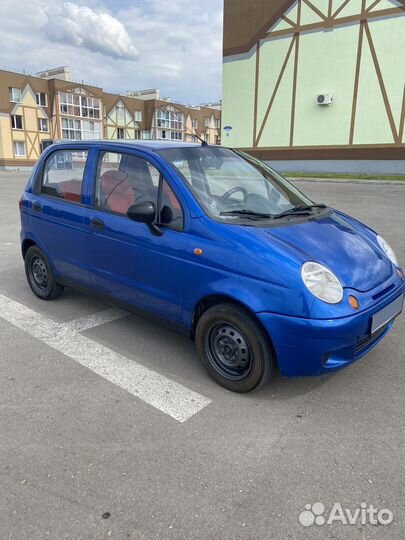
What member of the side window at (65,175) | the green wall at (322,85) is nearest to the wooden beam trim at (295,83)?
the green wall at (322,85)

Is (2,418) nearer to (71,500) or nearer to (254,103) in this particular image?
(71,500)

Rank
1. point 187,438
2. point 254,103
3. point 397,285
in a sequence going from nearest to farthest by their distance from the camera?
point 187,438 → point 397,285 → point 254,103

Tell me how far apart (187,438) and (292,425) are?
0.68 meters

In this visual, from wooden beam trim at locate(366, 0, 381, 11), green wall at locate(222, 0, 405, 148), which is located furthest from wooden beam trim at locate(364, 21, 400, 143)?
wooden beam trim at locate(366, 0, 381, 11)

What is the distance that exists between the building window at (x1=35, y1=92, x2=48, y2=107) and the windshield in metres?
55.9

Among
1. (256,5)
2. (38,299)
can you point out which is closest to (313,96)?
(256,5)

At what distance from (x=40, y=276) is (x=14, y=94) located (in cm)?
5242

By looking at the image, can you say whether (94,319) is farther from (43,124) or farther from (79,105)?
(79,105)

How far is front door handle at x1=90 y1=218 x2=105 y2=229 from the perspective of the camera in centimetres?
394

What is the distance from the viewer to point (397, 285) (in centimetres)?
332

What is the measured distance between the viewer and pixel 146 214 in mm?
3381

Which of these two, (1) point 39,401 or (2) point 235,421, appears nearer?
(2) point 235,421

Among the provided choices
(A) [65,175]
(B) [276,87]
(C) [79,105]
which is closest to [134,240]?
(A) [65,175]

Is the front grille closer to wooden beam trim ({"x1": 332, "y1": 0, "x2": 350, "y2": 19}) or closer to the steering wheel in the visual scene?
the steering wheel
